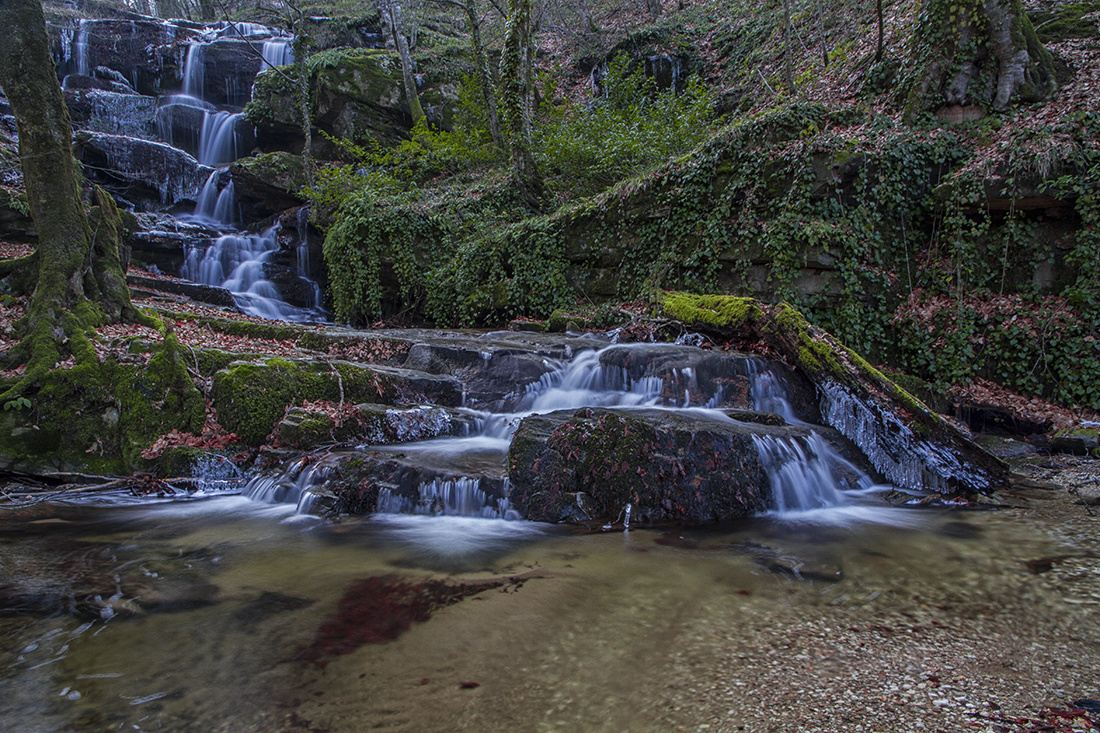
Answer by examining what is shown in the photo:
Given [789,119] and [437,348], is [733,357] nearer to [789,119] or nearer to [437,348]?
[437,348]

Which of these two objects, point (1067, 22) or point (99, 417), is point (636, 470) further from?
A: point (1067, 22)

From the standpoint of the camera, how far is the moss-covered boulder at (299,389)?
6090mm

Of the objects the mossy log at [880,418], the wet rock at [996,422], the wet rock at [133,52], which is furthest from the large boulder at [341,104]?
the wet rock at [996,422]

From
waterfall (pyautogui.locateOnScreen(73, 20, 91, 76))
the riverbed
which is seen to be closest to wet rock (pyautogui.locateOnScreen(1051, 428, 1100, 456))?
the riverbed

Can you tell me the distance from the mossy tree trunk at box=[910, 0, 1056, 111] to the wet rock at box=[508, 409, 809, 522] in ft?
28.1

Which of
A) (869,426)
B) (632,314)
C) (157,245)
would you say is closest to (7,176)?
(157,245)

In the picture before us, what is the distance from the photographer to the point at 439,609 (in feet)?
10.5

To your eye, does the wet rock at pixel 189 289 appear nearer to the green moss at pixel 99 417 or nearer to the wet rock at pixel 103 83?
the green moss at pixel 99 417

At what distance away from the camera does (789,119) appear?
9.54 meters

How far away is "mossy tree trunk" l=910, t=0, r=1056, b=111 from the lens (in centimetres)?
915

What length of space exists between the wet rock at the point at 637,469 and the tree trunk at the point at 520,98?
9.59 meters

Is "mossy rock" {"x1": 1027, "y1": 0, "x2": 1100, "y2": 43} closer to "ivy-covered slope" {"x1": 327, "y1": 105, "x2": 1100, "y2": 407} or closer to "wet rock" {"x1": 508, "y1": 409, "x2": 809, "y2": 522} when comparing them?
"ivy-covered slope" {"x1": 327, "y1": 105, "x2": 1100, "y2": 407}

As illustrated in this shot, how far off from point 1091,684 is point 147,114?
26.3 m

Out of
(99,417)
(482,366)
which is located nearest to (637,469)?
(482,366)
